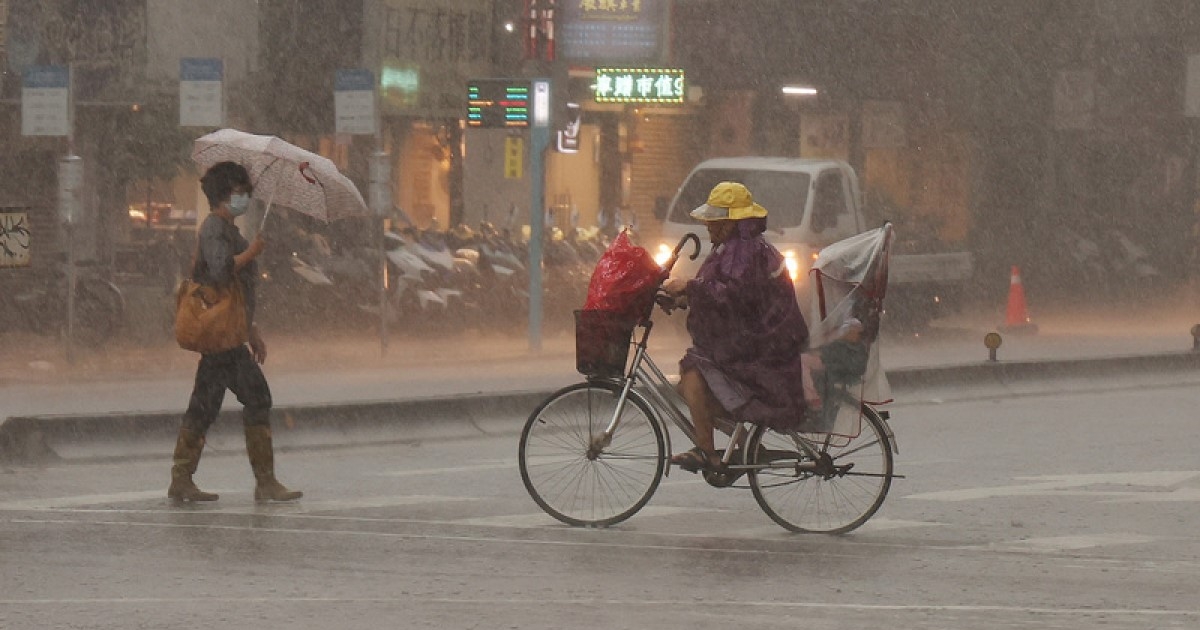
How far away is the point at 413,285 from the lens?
78.5ft

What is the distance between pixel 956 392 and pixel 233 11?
15.9 meters

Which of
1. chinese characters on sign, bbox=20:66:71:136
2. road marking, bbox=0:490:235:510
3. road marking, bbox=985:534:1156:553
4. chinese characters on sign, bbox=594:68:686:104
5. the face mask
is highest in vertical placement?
chinese characters on sign, bbox=594:68:686:104

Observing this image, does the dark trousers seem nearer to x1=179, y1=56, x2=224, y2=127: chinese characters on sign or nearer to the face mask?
the face mask

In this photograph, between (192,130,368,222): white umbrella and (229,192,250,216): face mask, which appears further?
(192,130,368,222): white umbrella

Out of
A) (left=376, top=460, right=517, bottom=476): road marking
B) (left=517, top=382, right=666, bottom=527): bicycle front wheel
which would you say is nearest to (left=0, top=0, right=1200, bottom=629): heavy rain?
(left=517, top=382, right=666, bottom=527): bicycle front wheel

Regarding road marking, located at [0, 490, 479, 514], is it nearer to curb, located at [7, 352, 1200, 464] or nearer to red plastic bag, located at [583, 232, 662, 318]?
curb, located at [7, 352, 1200, 464]

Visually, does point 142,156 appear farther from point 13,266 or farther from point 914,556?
point 914,556

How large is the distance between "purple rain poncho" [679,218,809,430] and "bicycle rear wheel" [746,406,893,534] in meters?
0.18

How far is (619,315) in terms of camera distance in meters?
9.65

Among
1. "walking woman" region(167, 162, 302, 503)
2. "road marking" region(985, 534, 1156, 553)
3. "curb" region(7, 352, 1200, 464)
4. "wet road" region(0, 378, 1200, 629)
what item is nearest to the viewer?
"wet road" region(0, 378, 1200, 629)

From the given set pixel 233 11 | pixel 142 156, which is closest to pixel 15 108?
pixel 142 156

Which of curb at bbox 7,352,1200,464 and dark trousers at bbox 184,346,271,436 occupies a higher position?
dark trousers at bbox 184,346,271,436

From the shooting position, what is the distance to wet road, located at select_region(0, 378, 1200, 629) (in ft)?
25.6

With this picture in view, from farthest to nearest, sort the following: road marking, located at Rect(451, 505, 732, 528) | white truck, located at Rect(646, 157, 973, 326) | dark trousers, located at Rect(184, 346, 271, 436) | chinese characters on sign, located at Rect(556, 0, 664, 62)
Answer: chinese characters on sign, located at Rect(556, 0, 664, 62), white truck, located at Rect(646, 157, 973, 326), dark trousers, located at Rect(184, 346, 271, 436), road marking, located at Rect(451, 505, 732, 528)
